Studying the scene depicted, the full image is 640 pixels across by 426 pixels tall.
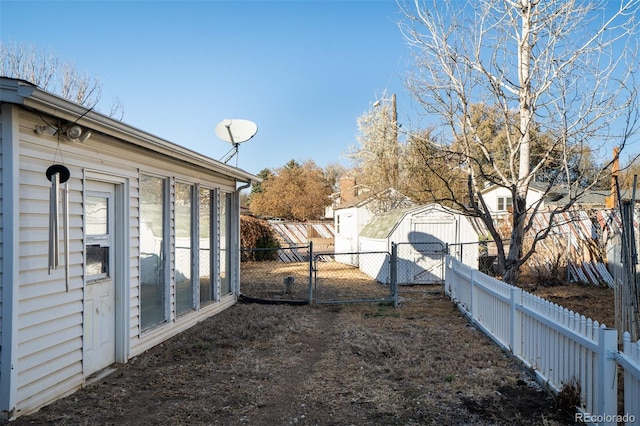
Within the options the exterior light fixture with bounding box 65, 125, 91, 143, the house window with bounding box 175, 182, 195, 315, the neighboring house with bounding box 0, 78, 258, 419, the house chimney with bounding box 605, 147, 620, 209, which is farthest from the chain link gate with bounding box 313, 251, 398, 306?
the exterior light fixture with bounding box 65, 125, 91, 143

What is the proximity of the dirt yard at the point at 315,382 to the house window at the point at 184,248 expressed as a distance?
528 mm

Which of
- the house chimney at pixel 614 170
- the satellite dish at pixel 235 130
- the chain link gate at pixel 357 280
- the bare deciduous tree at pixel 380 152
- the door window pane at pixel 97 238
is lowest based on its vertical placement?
the chain link gate at pixel 357 280

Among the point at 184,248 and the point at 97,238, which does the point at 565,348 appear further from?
the point at 184,248

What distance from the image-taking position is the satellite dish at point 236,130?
30.9 ft

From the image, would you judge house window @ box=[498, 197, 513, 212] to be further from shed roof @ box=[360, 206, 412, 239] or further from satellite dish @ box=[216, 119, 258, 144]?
satellite dish @ box=[216, 119, 258, 144]

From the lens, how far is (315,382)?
4957mm

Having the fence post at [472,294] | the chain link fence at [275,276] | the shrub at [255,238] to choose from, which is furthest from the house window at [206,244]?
the shrub at [255,238]

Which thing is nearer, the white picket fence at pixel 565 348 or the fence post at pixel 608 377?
the white picket fence at pixel 565 348

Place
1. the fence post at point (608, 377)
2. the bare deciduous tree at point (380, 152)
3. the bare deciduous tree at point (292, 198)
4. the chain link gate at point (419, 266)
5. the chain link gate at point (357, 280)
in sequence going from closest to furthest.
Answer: the fence post at point (608, 377) → the chain link gate at point (357, 280) → the chain link gate at point (419, 266) → the bare deciduous tree at point (380, 152) → the bare deciduous tree at point (292, 198)

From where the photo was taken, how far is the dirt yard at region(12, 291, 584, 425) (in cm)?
399

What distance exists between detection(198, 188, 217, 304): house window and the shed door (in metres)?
2.57

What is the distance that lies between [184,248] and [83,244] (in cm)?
261

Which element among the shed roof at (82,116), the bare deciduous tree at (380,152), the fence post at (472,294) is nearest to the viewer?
the shed roof at (82,116)

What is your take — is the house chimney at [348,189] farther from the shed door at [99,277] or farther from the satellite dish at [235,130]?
the shed door at [99,277]
